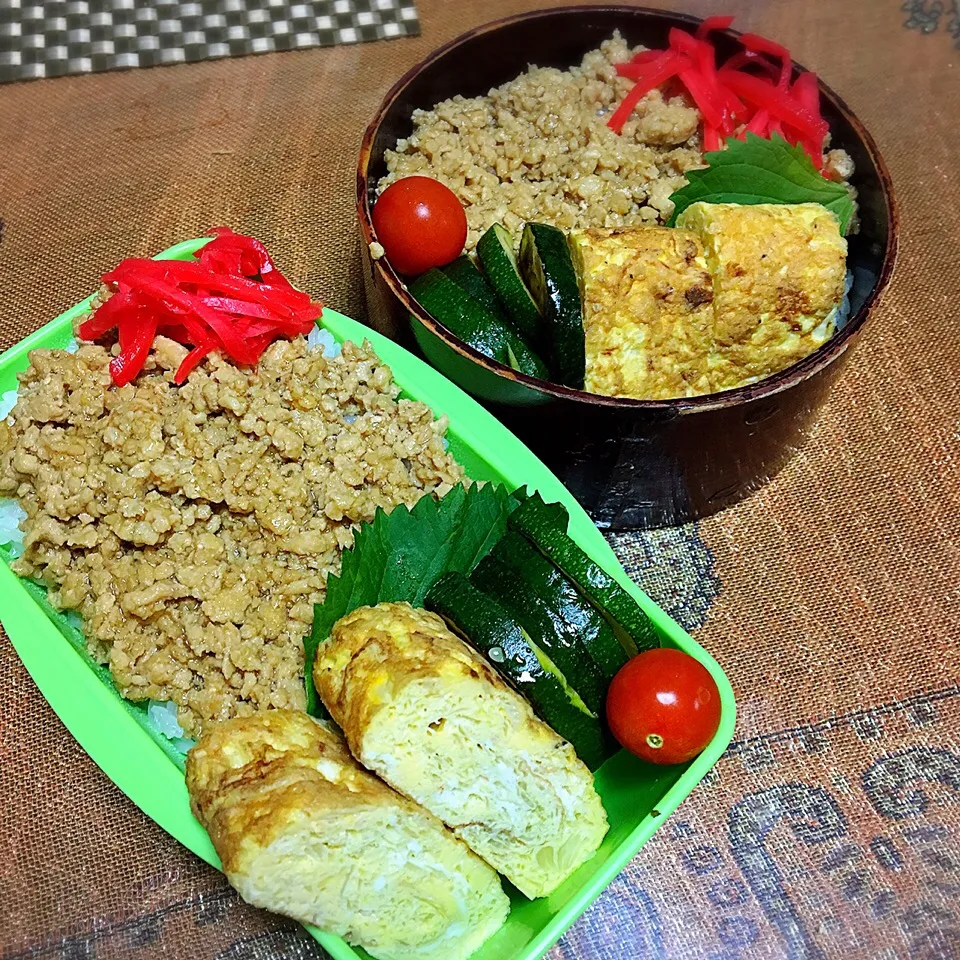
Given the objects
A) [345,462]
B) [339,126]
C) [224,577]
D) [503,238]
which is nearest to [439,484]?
[345,462]

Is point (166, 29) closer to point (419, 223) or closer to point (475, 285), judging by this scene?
Result: point (419, 223)

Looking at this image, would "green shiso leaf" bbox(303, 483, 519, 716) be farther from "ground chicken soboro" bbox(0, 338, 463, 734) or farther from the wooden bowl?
the wooden bowl

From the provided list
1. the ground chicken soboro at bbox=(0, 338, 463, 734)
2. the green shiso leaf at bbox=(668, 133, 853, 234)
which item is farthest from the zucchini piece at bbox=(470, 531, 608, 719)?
the green shiso leaf at bbox=(668, 133, 853, 234)

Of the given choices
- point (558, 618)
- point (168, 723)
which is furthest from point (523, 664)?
point (168, 723)

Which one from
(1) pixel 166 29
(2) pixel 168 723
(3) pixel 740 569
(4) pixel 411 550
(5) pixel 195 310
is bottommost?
(3) pixel 740 569

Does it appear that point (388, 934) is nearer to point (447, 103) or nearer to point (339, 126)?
point (447, 103)
